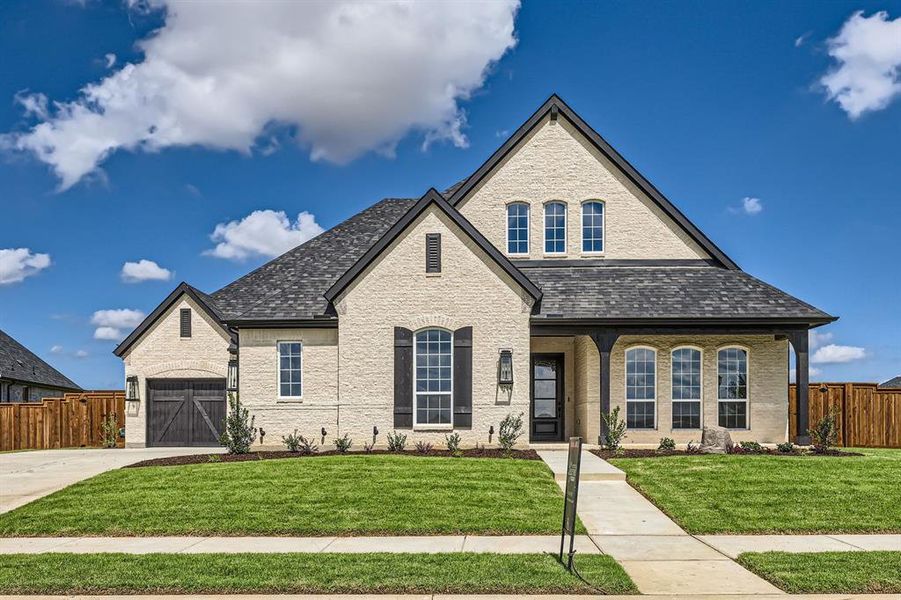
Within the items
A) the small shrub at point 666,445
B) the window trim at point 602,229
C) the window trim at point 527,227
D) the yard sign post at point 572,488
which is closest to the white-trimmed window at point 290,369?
the window trim at point 527,227

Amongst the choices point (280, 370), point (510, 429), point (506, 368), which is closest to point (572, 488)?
point (510, 429)

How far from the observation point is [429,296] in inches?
786

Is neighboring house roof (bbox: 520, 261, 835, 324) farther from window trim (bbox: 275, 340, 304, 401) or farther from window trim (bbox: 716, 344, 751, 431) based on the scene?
window trim (bbox: 275, 340, 304, 401)

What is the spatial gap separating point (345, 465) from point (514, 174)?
37.8 feet

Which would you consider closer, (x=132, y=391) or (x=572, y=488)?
(x=572, y=488)

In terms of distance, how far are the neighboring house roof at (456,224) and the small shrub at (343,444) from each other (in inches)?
145

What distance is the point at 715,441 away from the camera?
722 inches

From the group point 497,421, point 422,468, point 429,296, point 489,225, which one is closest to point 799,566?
point 422,468

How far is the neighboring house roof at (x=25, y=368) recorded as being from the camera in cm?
3519

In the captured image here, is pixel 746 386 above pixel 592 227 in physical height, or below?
below

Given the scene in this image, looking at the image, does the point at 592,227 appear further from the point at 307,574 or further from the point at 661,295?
the point at 307,574

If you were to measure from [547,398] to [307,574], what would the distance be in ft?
48.7

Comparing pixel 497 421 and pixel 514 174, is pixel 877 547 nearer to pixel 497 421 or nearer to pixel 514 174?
pixel 497 421

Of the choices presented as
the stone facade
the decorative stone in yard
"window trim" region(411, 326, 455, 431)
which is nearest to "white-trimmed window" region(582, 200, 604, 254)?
the stone facade
